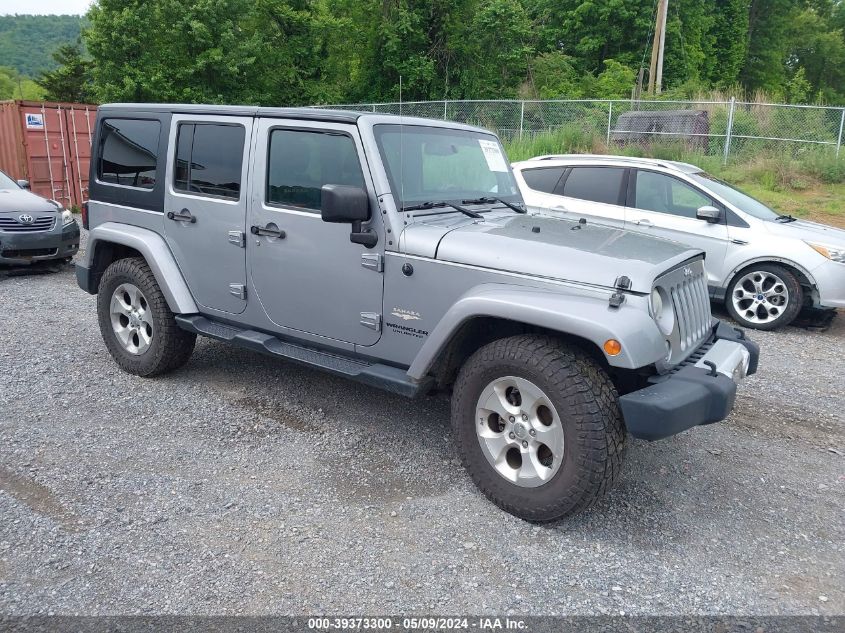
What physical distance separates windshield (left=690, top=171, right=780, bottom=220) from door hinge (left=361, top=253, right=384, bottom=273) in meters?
5.34

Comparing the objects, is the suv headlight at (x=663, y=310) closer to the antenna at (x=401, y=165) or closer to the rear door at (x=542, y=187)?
the antenna at (x=401, y=165)

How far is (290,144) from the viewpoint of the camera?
4336 mm

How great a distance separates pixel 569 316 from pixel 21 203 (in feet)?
28.8

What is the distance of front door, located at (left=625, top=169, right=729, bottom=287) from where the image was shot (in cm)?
754

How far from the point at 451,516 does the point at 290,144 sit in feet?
8.18

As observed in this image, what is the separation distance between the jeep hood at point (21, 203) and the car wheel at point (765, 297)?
8860 millimetres

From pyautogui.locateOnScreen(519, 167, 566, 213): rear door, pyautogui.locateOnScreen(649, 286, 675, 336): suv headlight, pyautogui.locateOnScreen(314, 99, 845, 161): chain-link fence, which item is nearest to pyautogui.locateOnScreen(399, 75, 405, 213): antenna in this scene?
pyautogui.locateOnScreen(649, 286, 675, 336): suv headlight

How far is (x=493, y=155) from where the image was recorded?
479 centimetres

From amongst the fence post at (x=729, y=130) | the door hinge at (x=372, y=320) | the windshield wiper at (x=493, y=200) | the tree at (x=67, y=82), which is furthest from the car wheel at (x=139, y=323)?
the tree at (x=67, y=82)

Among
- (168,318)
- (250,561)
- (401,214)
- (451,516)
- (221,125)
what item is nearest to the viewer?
(250,561)

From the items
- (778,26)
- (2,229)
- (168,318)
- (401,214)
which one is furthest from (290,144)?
(778,26)

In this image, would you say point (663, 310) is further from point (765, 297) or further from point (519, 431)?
point (765, 297)

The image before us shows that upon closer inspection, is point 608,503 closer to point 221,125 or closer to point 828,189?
point 221,125

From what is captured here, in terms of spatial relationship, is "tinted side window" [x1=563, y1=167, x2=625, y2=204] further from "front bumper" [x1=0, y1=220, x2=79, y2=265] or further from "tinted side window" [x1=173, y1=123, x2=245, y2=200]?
"front bumper" [x1=0, y1=220, x2=79, y2=265]
